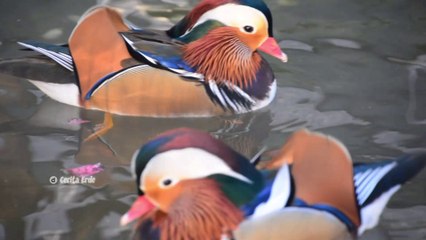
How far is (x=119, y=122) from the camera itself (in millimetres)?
2461

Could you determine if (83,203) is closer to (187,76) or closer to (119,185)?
A: (119,185)

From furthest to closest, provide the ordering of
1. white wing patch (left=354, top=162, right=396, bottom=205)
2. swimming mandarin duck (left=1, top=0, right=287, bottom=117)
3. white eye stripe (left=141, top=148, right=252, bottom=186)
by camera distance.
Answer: swimming mandarin duck (left=1, top=0, right=287, bottom=117) < white wing patch (left=354, top=162, right=396, bottom=205) < white eye stripe (left=141, top=148, right=252, bottom=186)

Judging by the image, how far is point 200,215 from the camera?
63.6 inches

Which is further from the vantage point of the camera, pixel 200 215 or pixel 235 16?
pixel 235 16

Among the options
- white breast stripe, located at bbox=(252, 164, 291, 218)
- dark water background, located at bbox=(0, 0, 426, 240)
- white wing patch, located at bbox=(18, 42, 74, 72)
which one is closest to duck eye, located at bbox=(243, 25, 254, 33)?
dark water background, located at bbox=(0, 0, 426, 240)

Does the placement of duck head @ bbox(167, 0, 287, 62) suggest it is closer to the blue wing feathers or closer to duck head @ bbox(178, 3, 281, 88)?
duck head @ bbox(178, 3, 281, 88)

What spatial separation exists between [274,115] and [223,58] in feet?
0.78

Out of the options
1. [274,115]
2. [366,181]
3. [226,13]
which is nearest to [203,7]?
[226,13]

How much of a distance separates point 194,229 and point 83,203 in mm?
554

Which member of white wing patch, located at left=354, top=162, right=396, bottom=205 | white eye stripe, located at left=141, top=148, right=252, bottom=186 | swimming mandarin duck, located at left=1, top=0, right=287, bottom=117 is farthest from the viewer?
swimming mandarin duck, located at left=1, top=0, right=287, bottom=117

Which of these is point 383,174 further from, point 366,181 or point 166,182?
point 166,182

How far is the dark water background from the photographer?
2072 millimetres

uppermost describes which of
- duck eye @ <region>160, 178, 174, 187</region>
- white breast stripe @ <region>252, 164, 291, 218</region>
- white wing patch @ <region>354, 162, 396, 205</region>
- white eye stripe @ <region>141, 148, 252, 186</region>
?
white eye stripe @ <region>141, 148, 252, 186</region>

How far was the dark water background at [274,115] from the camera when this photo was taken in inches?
81.6
